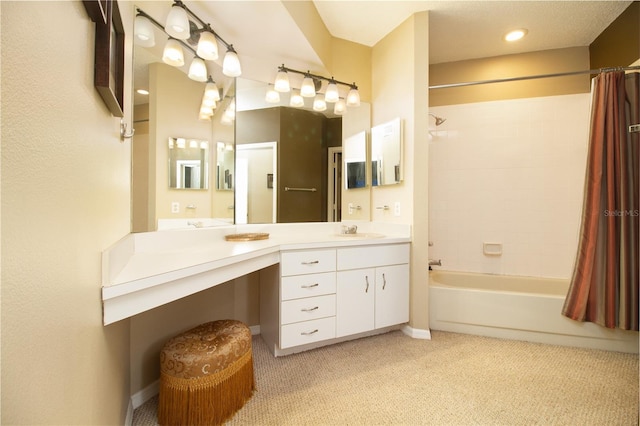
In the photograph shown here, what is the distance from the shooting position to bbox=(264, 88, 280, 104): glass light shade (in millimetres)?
2139

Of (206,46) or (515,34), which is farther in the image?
(515,34)

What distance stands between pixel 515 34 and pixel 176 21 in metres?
2.77

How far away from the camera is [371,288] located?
1.99 m

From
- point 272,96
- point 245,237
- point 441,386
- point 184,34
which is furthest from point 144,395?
point 272,96

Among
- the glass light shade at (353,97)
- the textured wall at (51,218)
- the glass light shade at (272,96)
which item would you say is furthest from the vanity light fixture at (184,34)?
the glass light shade at (353,97)

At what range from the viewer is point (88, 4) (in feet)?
2.14

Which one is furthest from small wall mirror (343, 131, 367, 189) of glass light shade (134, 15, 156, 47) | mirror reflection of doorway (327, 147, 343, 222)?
glass light shade (134, 15, 156, 47)

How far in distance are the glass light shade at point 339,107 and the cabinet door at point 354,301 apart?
1.48 meters

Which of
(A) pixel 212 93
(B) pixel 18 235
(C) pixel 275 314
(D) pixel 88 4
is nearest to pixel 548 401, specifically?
(C) pixel 275 314

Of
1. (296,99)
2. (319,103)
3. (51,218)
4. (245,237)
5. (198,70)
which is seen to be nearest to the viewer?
(51,218)

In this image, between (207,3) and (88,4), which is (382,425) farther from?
(207,3)

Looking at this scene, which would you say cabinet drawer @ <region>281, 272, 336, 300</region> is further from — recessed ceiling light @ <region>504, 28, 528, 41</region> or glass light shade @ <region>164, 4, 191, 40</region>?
recessed ceiling light @ <region>504, 28, 528, 41</region>

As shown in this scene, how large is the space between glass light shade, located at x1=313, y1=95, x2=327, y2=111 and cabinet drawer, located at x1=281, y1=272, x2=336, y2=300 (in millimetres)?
1499

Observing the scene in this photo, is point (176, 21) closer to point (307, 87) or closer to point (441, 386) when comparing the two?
point (307, 87)
